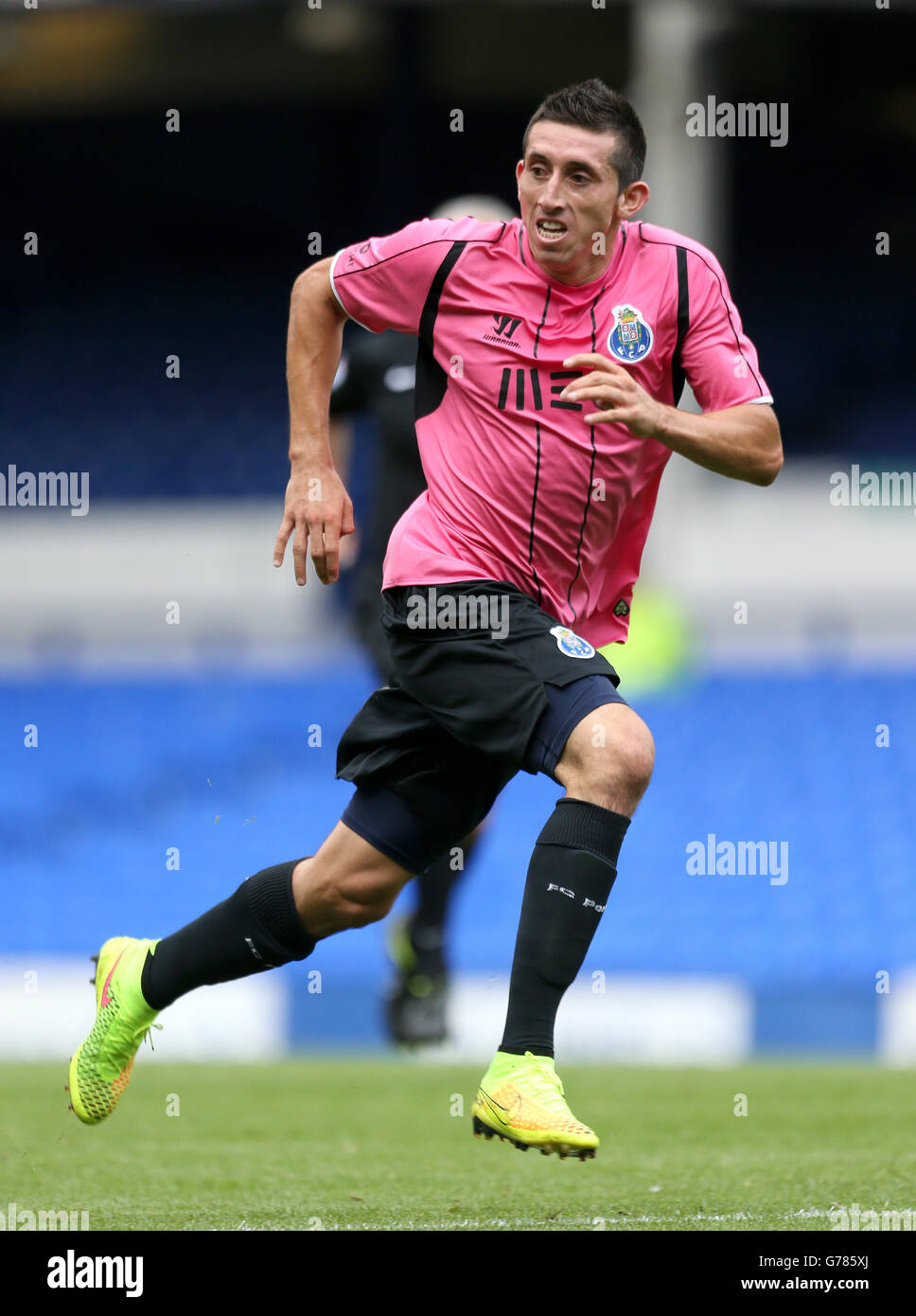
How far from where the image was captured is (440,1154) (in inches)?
202

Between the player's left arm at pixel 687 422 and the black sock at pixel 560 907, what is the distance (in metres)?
0.76

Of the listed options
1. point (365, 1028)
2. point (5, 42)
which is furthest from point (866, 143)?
point (365, 1028)

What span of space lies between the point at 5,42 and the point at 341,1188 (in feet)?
51.3

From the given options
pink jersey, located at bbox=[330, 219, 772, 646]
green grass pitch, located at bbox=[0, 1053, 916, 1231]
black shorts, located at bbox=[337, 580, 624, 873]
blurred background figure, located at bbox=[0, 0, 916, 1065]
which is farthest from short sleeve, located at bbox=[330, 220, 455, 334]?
blurred background figure, located at bbox=[0, 0, 916, 1065]

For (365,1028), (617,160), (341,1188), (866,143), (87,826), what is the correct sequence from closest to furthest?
1. (617,160)
2. (341,1188)
3. (365,1028)
4. (87,826)
5. (866,143)

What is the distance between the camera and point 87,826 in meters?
13.9

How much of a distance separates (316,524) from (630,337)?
31.7 inches

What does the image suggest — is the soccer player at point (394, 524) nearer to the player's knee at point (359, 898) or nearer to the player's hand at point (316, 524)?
the player's knee at point (359, 898)

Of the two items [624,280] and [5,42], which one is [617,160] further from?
[5,42]

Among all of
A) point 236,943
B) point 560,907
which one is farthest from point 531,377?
point 236,943

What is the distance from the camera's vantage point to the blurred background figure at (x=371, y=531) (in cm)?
1184

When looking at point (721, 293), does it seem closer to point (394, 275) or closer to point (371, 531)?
point (394, 275)

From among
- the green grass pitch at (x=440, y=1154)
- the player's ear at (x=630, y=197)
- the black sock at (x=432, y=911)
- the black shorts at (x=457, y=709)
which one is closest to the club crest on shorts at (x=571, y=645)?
the black shorts at (x=457, y=709)

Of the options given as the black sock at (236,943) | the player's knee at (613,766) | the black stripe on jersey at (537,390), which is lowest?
the black sock at (236,943)
